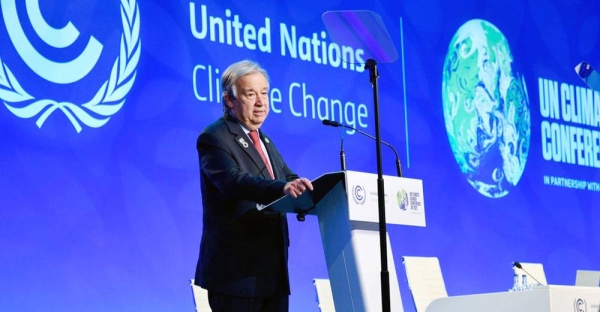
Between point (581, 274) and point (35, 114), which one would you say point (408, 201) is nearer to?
point (35, 114)

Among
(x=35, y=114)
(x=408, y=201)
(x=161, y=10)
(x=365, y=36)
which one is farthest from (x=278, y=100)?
(x=408, y=201)

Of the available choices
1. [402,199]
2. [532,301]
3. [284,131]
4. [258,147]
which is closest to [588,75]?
[402,199]

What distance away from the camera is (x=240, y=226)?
3.26m

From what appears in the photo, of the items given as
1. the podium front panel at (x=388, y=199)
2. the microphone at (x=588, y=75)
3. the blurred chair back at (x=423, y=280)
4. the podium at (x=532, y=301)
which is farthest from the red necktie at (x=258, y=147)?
the blurred chair back at (x=423, y=280)

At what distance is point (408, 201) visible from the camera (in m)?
3.52

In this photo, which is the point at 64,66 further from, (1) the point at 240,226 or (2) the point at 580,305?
(2) the point at 580,305

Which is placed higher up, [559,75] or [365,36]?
[559,75]

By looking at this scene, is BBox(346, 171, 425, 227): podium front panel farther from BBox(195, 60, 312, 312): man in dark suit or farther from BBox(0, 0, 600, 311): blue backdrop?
BBox(0, 0, 600, 311): blue backdrop

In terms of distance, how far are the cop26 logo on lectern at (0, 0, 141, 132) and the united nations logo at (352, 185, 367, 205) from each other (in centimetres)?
252

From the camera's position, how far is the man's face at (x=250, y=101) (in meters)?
3.45

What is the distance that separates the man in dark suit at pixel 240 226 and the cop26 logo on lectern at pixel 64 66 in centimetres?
213

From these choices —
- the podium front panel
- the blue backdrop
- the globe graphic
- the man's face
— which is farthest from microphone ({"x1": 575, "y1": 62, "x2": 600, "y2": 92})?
the globe graphic

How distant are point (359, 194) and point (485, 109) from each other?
4.76 metres

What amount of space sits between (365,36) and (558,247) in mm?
4922
